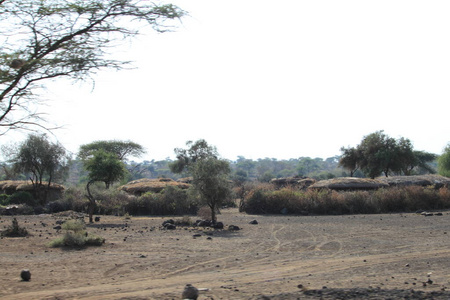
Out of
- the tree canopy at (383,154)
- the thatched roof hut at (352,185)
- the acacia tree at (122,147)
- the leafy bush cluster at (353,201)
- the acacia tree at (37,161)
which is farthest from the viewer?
the acacia tree at (122,147)

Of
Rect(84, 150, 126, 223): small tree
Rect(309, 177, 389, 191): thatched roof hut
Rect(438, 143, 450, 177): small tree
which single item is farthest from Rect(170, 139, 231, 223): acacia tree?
Rect(438, 143, 450, 177): small tree

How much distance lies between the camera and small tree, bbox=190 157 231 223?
19375mm

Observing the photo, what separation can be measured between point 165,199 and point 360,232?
14804 millimetres

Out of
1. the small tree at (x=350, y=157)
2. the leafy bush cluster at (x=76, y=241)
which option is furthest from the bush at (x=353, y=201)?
the small tree at (x=350, y=157)

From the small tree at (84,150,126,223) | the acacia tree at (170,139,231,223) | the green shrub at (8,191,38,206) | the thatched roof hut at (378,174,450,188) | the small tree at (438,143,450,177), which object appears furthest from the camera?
the small tree at (438,143,450,177)

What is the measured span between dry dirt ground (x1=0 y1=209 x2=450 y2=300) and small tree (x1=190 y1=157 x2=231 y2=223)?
3851 millimetres

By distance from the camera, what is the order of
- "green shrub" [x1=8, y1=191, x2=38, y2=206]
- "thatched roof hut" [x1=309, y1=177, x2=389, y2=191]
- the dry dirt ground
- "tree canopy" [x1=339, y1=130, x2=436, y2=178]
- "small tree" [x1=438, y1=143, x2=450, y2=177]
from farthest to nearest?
"small tree" [x1=438, y1=143, x2=450, y2=177]
"tree canopy" [x1=339, y1=130, x2=436, y2=178]
"green shrub" [x1=8, y1=191, x2=38, y2=206]
"thatched roof hut" [x1=309, y1=177, x2=389, y2=191]
the dry dirt ground

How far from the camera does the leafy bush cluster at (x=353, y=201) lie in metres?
25.5

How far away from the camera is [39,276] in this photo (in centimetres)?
853

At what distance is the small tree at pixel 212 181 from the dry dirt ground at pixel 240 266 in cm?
385

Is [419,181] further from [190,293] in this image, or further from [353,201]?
[190,293]

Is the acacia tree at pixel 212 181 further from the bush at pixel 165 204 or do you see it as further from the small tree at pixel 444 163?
the small tree at pixel 444 163

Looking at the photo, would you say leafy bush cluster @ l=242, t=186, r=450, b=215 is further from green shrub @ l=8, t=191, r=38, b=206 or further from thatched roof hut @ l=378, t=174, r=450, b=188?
green shrub @ l=8, t=191, r=38, b=206

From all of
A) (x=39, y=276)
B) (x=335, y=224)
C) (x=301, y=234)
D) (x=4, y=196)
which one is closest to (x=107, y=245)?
(x=39, y=276)
